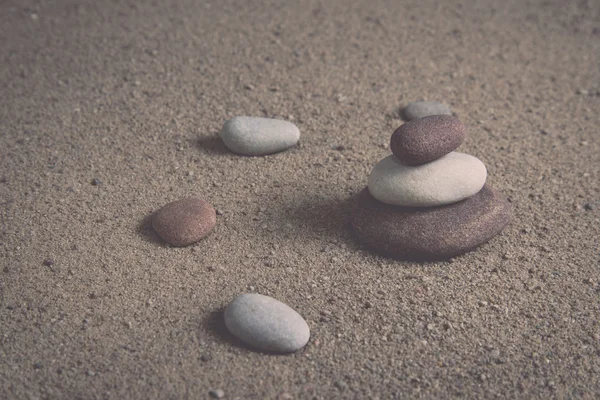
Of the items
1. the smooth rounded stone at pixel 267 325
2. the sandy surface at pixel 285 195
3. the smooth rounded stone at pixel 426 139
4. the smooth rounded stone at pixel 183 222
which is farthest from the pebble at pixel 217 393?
the smooth rounded stone at pixel 426 139

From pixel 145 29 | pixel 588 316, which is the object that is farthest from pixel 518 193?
pixel 145 29

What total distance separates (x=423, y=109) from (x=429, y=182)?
84 centimetres

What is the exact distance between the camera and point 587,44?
3.46 meters

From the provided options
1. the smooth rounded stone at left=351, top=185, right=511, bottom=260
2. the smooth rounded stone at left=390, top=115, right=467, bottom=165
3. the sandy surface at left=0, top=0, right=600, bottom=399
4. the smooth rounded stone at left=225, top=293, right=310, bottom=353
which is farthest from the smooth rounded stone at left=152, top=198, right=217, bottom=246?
the smooth rounded stone at left=390, top=115, right=467, bottom=165

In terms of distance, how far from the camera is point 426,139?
1.99 m

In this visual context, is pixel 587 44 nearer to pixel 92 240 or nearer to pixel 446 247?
pixel 446 247

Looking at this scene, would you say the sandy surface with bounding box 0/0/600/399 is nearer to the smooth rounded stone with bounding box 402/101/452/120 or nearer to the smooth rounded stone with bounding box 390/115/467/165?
the smooth rounded stone with bounding box 402/101/452/120

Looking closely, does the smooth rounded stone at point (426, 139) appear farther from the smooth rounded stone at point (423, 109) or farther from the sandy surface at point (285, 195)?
the smooth rounded stone at point (423, 109)

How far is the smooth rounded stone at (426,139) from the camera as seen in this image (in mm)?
1990

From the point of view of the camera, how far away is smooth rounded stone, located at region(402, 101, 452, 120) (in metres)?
2.76

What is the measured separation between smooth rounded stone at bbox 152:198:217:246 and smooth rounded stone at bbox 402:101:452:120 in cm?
110

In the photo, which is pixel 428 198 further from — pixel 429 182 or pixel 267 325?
pixel 267 325

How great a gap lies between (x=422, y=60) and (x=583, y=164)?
1024 millimetres

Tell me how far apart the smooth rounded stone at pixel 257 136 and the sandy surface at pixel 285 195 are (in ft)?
0.19
